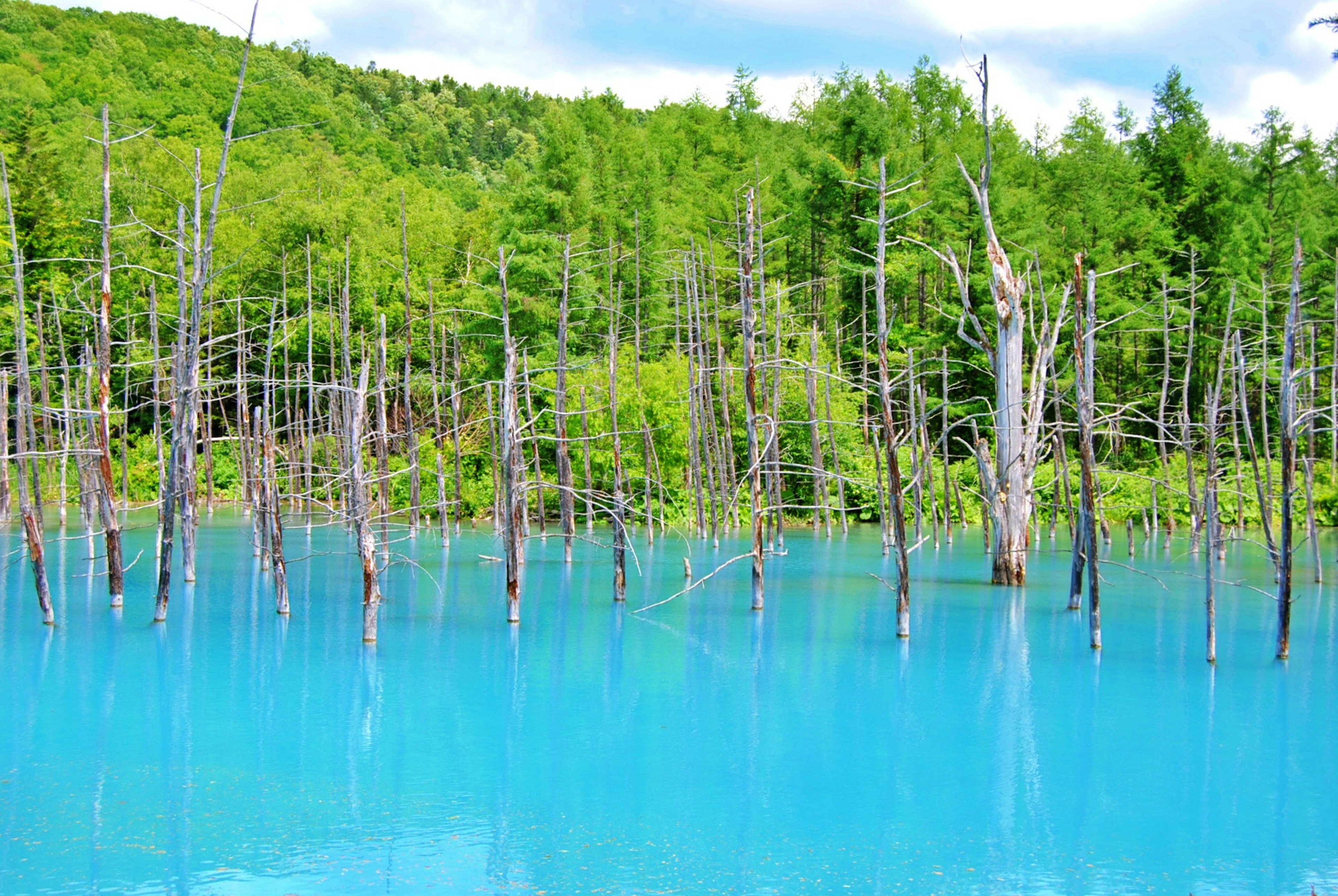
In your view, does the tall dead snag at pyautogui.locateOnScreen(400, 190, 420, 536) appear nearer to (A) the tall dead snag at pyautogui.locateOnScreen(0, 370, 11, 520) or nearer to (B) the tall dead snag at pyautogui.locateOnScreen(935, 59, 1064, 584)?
(A) the tall dead snag at pyautogui.locateOnScreen(0, 370, 11, 520)

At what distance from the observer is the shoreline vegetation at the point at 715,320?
3091cm

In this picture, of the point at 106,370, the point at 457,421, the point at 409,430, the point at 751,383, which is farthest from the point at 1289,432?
the point at 409,430

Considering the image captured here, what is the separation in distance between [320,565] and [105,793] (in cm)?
1721

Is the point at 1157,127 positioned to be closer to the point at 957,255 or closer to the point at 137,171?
the point at 957,255

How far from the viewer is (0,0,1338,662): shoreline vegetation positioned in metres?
30.9

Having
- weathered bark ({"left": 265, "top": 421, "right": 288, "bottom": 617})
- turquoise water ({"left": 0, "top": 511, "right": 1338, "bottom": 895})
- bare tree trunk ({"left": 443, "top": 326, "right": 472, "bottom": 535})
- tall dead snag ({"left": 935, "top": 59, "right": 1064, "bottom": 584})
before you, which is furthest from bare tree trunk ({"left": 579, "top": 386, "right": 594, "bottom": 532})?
tall dead snag ({"left": 935, "top": 59, "right": 1064, "bottom": 584})

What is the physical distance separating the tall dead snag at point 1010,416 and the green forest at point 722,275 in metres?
5.93

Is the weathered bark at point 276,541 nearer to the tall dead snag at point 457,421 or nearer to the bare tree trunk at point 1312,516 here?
the tall dead snag at point 457,421

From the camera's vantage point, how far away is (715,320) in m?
39.4

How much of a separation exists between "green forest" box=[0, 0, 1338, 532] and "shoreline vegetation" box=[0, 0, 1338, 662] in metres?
0.21

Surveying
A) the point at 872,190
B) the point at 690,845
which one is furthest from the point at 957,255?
the point at 690,845

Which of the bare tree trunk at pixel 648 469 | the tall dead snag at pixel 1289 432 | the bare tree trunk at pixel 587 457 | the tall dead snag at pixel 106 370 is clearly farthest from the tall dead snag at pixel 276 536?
the tall dead snag at pixel 1289 432

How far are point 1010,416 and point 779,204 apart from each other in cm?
2646

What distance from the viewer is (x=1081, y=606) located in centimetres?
2112
